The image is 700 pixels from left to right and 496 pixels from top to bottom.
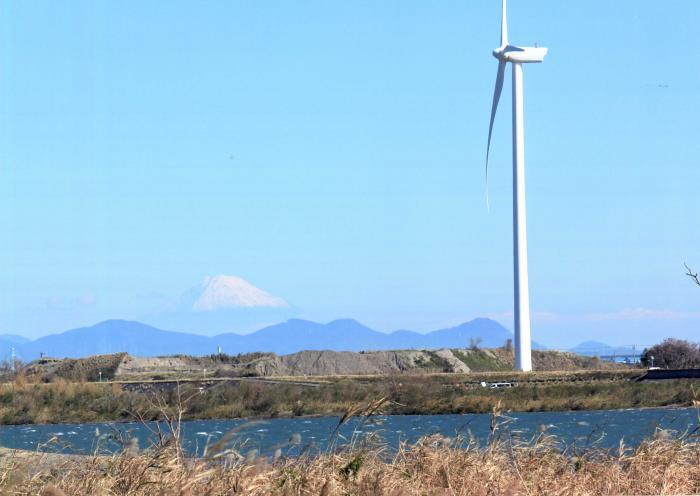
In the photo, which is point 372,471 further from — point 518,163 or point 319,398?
point 518,163

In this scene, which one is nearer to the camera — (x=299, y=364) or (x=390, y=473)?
(x=390, y=473)

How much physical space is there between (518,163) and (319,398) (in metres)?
15.7

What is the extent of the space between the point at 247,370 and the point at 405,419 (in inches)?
1062

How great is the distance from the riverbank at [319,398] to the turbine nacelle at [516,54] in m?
17.4

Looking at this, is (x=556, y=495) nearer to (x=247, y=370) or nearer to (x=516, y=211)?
(x=516, y=211)

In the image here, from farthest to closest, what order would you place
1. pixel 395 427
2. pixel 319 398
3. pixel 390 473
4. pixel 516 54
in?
pixel 516 54 < pixel 319 398 < pixel 395 427 < pixel 390 473

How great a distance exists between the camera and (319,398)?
200ft

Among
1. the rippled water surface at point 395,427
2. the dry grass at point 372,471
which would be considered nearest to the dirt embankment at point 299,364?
the rippled water surface at point 395,427

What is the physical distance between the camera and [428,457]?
16.9 metres

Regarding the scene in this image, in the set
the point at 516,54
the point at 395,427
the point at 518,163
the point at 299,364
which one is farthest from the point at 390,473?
the point at 299,364

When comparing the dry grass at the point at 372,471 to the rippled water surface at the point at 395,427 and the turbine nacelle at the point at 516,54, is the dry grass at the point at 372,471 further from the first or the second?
the turbine nacelle at the point at 516,54

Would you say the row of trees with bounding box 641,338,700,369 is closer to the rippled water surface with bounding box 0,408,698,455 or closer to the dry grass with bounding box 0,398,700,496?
the rippled water surface with bounding box 0,408,698,455

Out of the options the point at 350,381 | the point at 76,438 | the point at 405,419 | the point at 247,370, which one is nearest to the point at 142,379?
the point at 247,370

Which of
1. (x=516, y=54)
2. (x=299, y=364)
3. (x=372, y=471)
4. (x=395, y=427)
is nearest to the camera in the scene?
(x=372, y=471)
